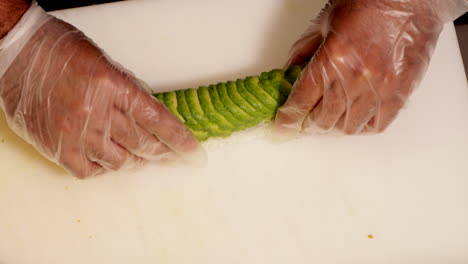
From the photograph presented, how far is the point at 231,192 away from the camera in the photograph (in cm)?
299

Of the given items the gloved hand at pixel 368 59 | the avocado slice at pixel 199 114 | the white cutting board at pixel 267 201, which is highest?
the gloved hand at pixel 368 59

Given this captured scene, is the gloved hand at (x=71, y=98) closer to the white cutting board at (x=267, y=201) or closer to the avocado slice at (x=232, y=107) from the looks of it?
the avocado slice at (x=232, y=107)

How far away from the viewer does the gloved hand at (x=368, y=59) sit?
2566mm

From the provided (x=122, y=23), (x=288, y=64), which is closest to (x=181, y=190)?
(x=288, y=64)

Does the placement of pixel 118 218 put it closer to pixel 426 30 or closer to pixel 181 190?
pixel 181 190

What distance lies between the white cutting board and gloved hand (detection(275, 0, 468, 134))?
403 millimetres

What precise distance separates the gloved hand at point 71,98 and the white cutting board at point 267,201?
416 millimetres

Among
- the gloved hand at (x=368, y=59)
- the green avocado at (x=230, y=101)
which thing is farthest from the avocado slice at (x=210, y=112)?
the gloved hand at (x=368, y=59)

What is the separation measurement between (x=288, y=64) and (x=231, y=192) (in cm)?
79

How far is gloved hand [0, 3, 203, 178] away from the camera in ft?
8.21

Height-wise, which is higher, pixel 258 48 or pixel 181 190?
pixel 258 48

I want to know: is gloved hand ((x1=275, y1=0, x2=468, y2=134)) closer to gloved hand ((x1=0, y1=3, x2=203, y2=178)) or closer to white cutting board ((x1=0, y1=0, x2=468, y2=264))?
white cutting board ((x1=0, y1=0, x2=468, y2=264))

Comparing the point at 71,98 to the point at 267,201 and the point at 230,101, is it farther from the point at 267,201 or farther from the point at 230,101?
the point at 267,201

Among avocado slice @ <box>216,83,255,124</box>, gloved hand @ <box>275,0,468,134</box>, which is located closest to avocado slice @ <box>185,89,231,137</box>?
avocado slice @ <box>216,83,255,124</box>
